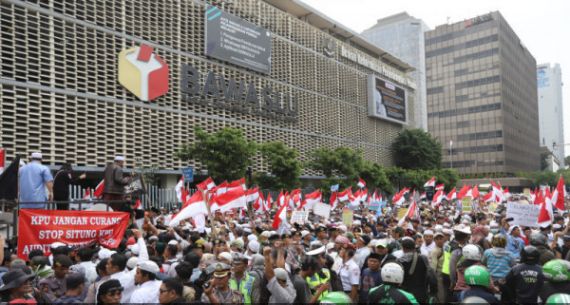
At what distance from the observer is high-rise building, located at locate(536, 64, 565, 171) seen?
17238cm

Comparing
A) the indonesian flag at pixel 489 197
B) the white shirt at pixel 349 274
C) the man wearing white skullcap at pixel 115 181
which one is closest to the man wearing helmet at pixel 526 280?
the white shirt at pixel 349 274

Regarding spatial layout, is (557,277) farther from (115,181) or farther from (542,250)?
(115,181)

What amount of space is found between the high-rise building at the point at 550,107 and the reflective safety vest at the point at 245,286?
186625 millimetres

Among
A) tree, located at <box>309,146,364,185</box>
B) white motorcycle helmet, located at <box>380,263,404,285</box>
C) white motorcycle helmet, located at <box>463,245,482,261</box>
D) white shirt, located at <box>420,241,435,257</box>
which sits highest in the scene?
tree, located at <box>309,146,364,185</box>

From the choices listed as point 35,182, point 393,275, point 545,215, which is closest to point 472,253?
point 393,275

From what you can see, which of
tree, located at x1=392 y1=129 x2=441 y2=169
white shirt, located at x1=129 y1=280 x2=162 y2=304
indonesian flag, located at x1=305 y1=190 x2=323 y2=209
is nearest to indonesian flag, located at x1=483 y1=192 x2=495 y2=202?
indonesian flag, located at x1=305 y1=190 x2=323 y2=209

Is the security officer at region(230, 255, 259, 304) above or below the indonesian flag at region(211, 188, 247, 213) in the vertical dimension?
below

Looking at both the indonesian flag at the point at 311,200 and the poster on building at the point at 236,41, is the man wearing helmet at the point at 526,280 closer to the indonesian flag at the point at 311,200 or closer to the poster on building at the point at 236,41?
the indonesian flag at the point at 311,200

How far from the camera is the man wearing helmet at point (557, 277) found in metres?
5.38

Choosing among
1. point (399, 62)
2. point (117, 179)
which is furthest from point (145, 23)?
point (399, 62)

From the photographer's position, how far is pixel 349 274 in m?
6.85

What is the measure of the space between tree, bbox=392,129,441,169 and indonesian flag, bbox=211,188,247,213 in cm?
4494

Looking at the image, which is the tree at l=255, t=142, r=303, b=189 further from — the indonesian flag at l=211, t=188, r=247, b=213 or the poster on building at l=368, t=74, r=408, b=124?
the poster on building at l=368, t=74, r=408, b=124

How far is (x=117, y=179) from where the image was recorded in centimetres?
1024
